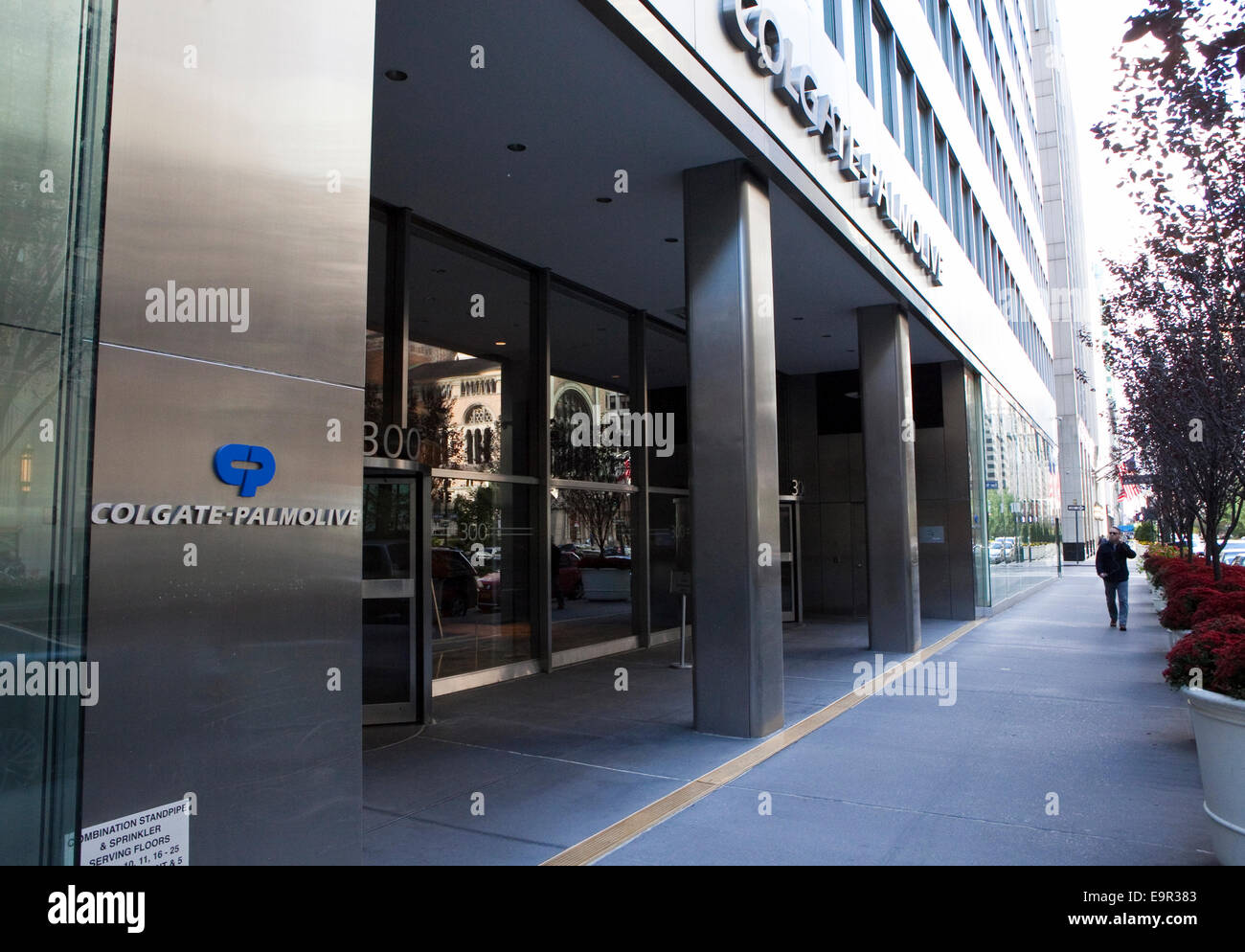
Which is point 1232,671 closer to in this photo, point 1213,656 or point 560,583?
point 1213,656

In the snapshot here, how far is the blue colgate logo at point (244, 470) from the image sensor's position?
9.96 feet

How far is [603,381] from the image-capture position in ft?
43.7

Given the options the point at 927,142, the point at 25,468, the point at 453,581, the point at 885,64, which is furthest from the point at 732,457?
the point at 927,142

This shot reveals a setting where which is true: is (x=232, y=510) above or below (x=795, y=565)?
above

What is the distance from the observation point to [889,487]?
1336 centimetres

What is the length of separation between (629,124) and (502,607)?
5.87m

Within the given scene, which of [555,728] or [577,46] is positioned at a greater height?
[577,46]

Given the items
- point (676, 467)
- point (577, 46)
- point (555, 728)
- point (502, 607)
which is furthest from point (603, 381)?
point (577, 46)

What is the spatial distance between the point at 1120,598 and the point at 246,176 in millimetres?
16421
